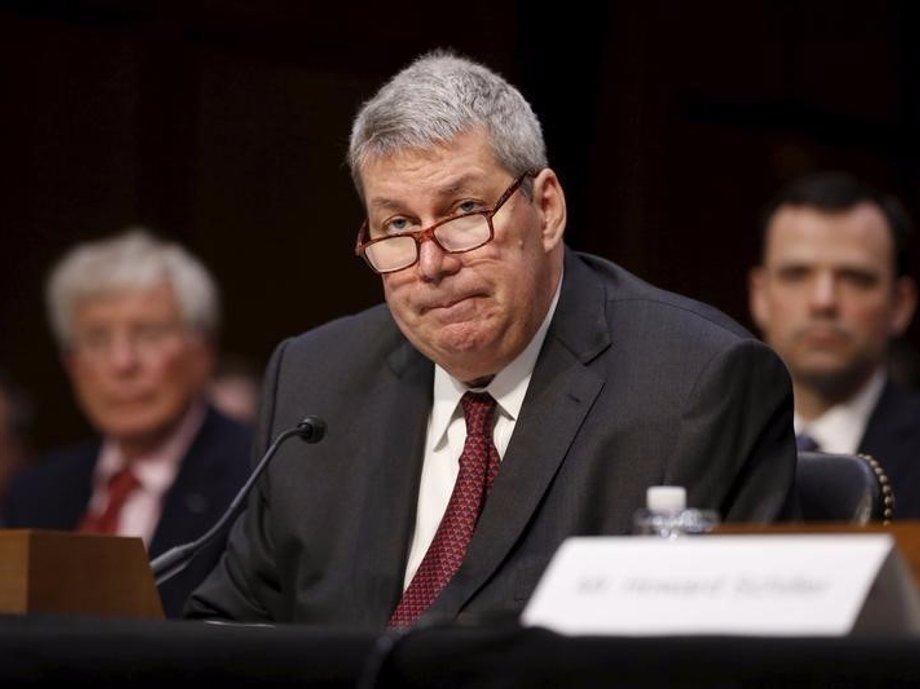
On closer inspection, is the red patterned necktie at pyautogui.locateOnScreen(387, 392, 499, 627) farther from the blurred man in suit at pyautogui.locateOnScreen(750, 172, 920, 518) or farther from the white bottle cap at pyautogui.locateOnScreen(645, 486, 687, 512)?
the blurred man in suit at pyautogui.locateOnScreen(750, 172, 920, 518)

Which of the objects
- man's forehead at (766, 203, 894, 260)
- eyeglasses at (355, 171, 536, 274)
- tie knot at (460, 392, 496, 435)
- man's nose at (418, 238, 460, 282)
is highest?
eyeglasses at (355, 171, 536, 274)

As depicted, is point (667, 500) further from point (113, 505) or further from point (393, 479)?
point (113, 505)

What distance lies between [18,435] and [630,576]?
4231 mm

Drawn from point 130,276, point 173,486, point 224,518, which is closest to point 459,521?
point 224,518

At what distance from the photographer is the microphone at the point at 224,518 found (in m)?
2.65

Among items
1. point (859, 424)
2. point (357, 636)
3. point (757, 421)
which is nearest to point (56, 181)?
point (859, 424)

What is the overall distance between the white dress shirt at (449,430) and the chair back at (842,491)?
439mm

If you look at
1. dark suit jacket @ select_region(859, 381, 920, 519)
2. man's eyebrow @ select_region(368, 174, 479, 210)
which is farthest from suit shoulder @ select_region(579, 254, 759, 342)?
dark suit jacket @ select_region(859, 381, 920, 519)

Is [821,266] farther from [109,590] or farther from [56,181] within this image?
[109,590]

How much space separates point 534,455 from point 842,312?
2597mm

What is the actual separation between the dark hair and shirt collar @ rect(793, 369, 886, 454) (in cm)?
35

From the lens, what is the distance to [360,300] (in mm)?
5730

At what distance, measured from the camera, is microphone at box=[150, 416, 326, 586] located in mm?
2654

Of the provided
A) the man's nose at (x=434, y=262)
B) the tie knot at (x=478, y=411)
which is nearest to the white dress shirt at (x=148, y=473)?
the tie knot at (x=478, y=411)
